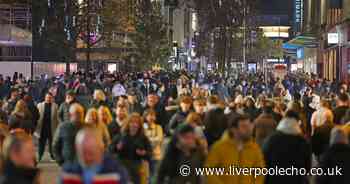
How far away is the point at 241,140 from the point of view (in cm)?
920

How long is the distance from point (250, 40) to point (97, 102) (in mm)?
78288

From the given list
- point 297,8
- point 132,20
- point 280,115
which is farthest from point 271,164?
point 297,8

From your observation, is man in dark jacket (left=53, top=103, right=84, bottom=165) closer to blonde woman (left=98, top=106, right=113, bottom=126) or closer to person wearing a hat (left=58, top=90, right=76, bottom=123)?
blonde woman (left=98, top=106, right=113, bottom=126)

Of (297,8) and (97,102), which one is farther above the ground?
(297,8)

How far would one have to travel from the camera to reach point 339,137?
955cm

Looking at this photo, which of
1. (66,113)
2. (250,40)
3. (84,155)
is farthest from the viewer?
(250,40)

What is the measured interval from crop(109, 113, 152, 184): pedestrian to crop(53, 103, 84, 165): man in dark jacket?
1.11 m

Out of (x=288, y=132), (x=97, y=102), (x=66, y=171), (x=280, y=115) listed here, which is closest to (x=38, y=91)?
(x=97, y=102)

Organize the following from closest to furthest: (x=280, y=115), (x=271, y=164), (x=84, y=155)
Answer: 1. (x=84, y=155)
2. (x=271, y=164)
3. (x=280, y=115)

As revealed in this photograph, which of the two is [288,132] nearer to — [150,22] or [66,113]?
[66,113]

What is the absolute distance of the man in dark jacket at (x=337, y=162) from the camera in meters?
9.30

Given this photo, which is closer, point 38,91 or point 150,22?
point 38,91

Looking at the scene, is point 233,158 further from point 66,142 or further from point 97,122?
point 97,122

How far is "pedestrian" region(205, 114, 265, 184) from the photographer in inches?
352
